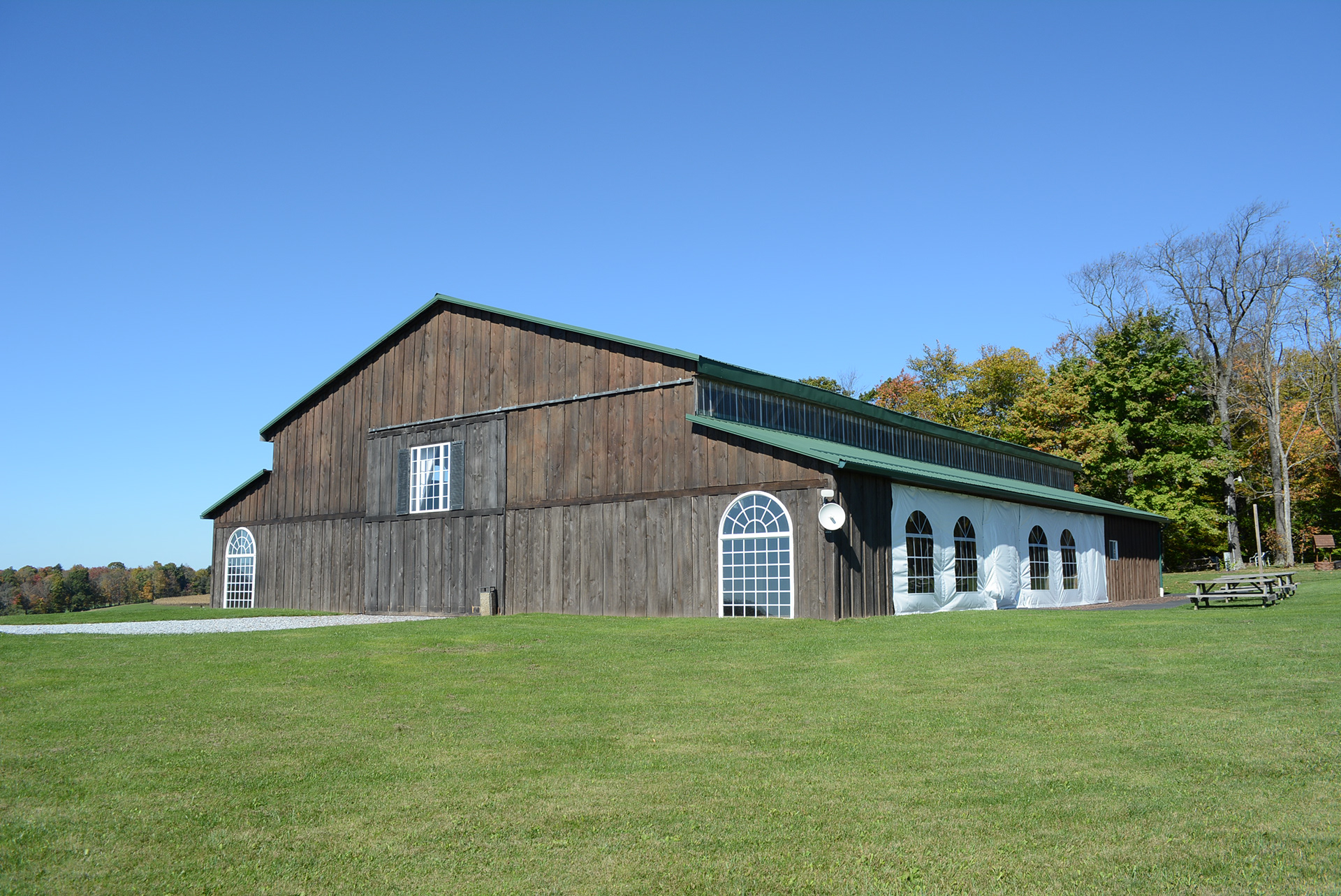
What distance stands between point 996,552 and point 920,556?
3.93 meters

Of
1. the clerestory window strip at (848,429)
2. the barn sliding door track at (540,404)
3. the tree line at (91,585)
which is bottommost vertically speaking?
the tree line at (91,585)

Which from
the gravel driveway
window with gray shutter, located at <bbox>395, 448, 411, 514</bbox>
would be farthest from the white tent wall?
window with gray shutter, located at <bbox>395, 448, 411, 514</bbox>

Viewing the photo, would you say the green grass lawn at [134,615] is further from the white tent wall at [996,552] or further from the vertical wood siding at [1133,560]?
the vertical wood siding at [1133,560]

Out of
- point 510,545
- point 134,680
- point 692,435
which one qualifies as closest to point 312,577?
point 510,545

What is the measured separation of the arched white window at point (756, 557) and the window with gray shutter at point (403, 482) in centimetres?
1124

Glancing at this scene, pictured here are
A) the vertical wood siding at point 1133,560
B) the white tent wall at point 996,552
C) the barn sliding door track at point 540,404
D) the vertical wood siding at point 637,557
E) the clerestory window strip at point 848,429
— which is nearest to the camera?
the vertical wood siding at point 637,557

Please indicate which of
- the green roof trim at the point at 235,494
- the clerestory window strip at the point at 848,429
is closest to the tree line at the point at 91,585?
the green roof trim at the point at 235,494

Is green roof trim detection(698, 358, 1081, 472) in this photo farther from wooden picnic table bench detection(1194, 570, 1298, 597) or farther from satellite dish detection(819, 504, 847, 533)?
wooden picnic table bench detection(1194, 570, 1298, 597)

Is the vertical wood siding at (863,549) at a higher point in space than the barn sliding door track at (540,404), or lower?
lower

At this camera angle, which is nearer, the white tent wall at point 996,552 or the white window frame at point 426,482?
the white tent wall at point 996,552

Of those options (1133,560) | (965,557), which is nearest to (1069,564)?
(1133,560)

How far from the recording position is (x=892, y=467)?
883 inches

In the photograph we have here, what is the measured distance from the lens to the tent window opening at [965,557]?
74.7 ft

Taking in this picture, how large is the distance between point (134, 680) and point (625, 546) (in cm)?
1274
